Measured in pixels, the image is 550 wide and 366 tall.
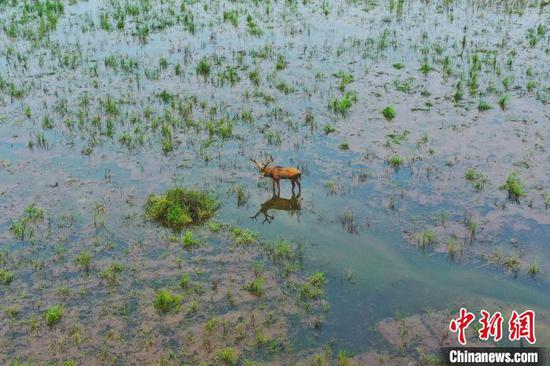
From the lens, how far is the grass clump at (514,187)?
39.5 feet

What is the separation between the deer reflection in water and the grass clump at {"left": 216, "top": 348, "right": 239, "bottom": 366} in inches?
153

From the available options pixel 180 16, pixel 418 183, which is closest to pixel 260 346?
pixel 418 183

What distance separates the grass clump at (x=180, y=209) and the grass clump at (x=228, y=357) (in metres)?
3.65

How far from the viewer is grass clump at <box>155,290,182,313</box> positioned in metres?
9.20

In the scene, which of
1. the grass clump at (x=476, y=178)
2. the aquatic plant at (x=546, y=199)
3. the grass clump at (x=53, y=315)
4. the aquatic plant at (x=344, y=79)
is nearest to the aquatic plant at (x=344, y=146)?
the grass clump at (x=476, y=178)

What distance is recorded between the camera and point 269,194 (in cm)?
1253

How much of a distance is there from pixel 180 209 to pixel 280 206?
7.31 feet

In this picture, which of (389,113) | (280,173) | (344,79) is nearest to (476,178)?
(389,113)

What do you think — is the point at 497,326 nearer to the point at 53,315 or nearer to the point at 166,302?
the point at 166,302

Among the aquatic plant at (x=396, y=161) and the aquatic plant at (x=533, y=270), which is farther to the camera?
the aquatic plant at (x=396, y=161)

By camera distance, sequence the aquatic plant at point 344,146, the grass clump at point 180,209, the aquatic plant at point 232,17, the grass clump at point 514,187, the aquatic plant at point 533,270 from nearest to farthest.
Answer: the aquatic plant at point 533,270 < the grass clump at point 180,209 < the grass clump at point 514,187 < the aquatic plant at point 344,146 < the aquatic plant at point 232,17

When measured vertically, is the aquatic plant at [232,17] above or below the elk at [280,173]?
above

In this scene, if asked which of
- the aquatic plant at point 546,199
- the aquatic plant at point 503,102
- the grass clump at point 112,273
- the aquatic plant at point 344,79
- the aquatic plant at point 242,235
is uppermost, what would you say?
the aquatic plant at point 344,79

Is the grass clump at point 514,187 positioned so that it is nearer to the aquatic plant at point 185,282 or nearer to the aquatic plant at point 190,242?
the aquatic plant at point 190,242
